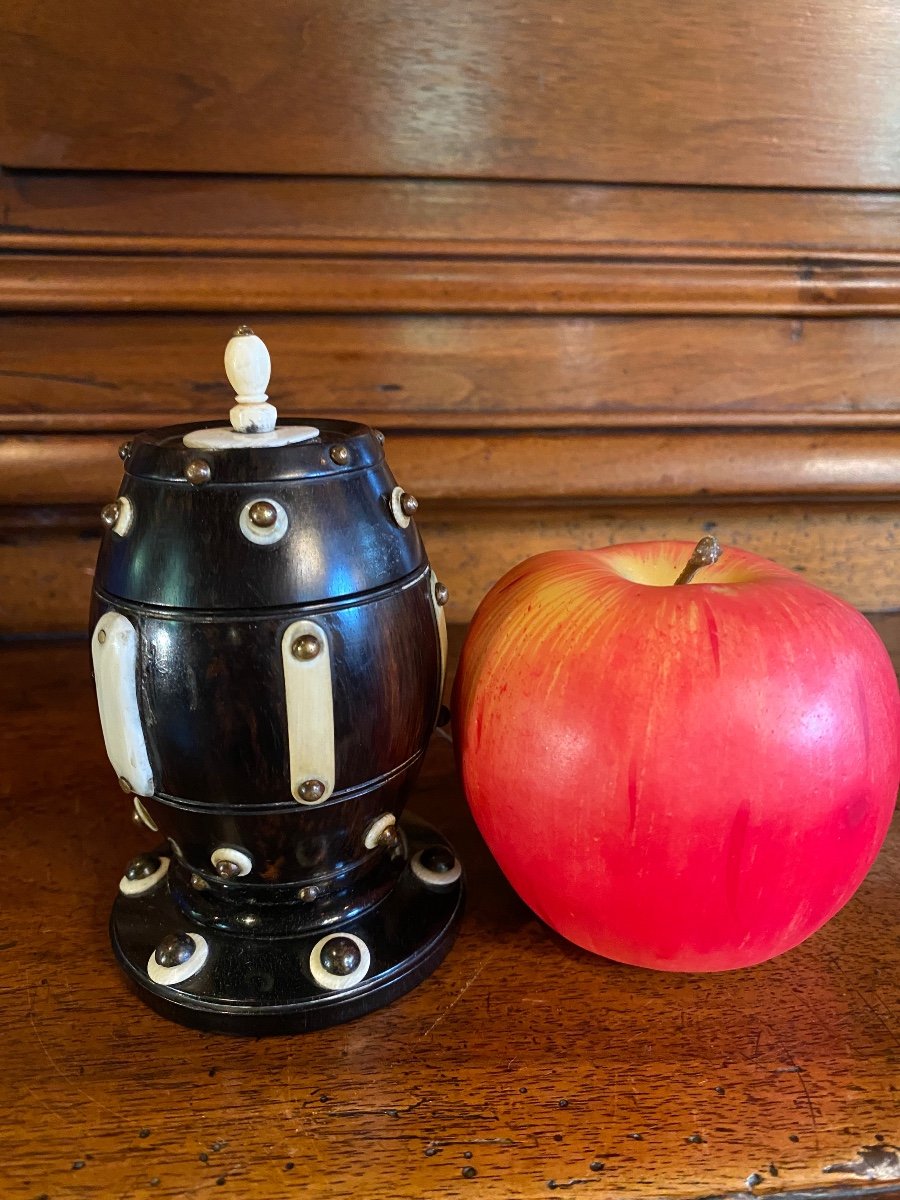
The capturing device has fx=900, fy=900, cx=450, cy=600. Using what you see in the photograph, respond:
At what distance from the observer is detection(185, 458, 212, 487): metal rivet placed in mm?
411

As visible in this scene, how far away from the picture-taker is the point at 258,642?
412 mm

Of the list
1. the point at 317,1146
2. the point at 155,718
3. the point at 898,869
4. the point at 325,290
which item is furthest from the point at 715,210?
the point at 317,1146

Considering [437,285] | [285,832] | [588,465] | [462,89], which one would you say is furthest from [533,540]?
[285,832]

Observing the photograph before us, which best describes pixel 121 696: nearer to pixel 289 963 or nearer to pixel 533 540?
pixel 289 963

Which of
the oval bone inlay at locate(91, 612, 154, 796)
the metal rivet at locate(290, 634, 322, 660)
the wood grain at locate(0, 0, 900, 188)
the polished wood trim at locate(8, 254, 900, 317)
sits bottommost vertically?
the oval bone inlay at locate(91, 612, 154, 796)

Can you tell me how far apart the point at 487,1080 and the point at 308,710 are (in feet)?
0.62

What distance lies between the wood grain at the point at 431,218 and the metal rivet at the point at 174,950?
567 millimetres

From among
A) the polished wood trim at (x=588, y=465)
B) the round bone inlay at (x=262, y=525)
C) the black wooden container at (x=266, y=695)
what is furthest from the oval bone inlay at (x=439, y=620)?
the polished wood trim at (x=588, y=465)

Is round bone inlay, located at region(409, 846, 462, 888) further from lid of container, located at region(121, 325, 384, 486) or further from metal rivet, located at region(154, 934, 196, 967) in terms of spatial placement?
lid of container, located at region(121, 325, 384, 486)

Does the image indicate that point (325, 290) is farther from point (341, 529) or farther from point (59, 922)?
point (59, 922)

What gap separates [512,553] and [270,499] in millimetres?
495

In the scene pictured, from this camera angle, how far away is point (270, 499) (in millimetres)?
413

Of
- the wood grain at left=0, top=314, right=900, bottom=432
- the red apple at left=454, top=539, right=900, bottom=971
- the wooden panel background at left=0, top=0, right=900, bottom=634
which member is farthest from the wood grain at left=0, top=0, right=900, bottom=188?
the red apple at left=454, top=539, right=900, bottom=971

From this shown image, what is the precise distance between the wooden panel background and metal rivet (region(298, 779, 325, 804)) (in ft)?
1.44
